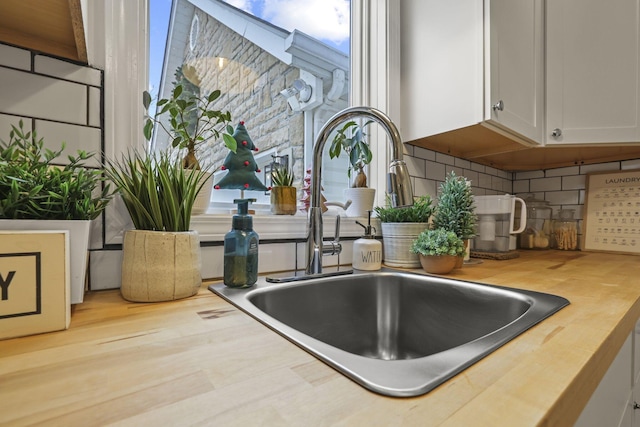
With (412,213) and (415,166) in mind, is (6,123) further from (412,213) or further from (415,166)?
(415,166)

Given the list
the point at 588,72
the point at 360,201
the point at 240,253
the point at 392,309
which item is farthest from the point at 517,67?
the point at 240,253

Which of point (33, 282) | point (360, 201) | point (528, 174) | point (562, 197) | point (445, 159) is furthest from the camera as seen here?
point (528, 174)

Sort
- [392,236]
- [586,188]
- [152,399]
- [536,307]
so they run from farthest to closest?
[586,188], [392,236], [536,307], [152,399]

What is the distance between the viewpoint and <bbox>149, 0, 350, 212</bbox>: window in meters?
1.09

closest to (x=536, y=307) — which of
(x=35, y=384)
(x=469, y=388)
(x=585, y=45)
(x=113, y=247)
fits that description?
(x=469, y=388)

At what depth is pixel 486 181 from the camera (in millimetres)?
1957

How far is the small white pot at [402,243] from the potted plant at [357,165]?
15 cm

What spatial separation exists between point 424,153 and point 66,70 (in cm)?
132

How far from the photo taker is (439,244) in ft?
3.25

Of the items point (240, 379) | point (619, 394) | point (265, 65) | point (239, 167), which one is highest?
point (265, 65)

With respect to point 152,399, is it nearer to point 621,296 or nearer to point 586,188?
point 621,296

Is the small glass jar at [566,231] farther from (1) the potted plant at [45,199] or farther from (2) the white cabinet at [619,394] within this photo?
(1) the potted plant at [45,199]

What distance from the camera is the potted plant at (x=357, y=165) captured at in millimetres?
1274

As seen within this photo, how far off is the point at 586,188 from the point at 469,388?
2098mm
